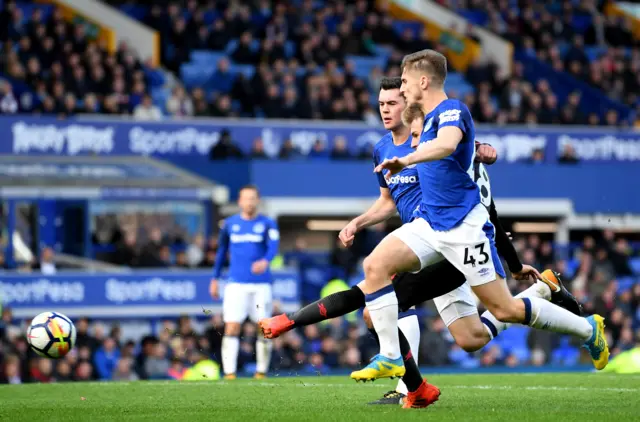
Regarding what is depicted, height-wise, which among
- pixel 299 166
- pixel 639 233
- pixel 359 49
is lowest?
pixel 639 233

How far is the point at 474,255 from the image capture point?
27.0ft

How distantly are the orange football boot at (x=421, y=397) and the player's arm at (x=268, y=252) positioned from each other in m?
6.82

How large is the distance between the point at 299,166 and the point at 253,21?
6.51 meters

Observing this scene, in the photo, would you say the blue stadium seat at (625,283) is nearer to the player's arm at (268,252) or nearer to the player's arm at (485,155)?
the player's arm at (268,252)

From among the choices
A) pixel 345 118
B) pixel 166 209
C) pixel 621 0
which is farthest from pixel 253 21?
pixel 621 0

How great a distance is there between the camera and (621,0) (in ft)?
134

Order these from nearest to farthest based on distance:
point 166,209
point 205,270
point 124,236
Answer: point 205,270
point 124,236
point 166,209

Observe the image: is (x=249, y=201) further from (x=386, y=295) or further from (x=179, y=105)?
(x=179, y=105)

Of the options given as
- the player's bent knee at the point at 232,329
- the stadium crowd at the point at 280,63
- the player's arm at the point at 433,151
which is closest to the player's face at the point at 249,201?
the player's bent knee at the point at 232,329

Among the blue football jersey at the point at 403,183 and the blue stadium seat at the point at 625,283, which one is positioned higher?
Result: the blue football jersey at the point at 403,183

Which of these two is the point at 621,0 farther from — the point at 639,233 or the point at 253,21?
the point at 253,21

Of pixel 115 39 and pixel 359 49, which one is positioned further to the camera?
pixel 359 49

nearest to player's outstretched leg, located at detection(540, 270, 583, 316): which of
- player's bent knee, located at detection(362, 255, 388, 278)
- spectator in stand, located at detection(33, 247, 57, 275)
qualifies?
player's bent knee, located at detection(362, 255, 388, 278)

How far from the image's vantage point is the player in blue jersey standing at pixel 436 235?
324 inches
